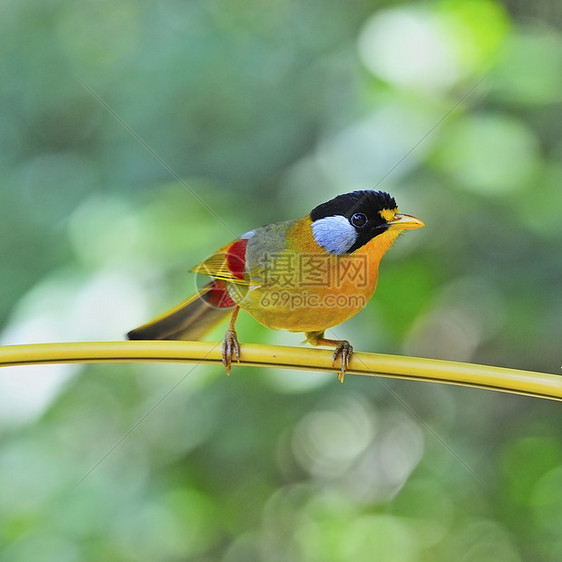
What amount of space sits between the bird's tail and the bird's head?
471mm

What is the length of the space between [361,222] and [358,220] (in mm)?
13

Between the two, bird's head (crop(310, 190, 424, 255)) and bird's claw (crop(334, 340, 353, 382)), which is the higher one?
bird's head (crop(310, 190, 424, 255))

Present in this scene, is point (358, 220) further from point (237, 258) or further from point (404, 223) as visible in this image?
point (237, 258)

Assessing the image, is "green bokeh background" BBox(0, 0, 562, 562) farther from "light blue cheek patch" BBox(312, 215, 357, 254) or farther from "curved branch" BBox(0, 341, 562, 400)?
"curved branch" BBox(0, 341, 562, 400)

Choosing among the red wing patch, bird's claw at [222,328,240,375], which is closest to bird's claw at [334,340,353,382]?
bird's claw at [222,328,240,375]

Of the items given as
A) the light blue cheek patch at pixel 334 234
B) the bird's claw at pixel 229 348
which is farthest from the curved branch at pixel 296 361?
the light blue cheek patch at pixel 334 234

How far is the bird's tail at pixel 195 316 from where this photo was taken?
2660 millimetres

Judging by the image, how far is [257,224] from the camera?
9.64ft

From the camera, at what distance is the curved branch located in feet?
4.91

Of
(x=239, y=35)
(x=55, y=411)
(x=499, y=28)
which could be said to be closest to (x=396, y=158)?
(x=499, y=28)

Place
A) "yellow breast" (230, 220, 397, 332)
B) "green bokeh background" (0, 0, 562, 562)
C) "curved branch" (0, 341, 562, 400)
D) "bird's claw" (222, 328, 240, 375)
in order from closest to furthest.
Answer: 1. "curved branch" (0, 341, 562, 400)
2. "bird's claw" (222, 328, 240, 375)
3. "yellow breast" (230, 220, 397, 332)
4. "green bokeh background" (0, 0, 562, 562)

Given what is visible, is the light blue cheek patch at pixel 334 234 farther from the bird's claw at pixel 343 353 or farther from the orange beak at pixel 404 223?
the bird's claw at pixel 343 353

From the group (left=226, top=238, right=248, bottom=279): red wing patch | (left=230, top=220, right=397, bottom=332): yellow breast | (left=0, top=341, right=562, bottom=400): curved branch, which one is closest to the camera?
(left=0, top=341, right=562, bottom=400): curved branch

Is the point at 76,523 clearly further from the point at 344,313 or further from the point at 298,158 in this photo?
the point at 298,158
